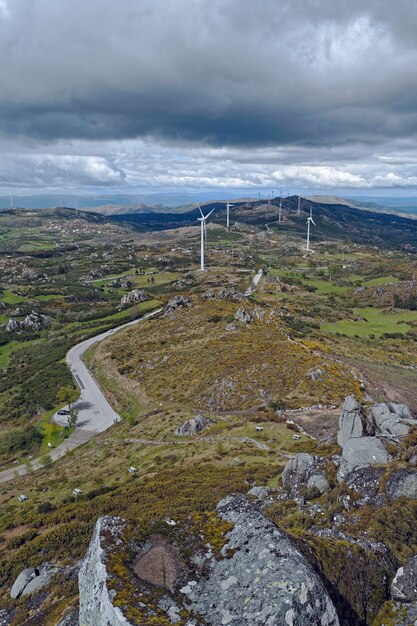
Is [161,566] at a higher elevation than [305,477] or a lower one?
higher

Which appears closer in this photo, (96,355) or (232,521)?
(232,521)

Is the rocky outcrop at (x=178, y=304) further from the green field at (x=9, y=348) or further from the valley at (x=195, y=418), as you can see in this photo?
the green field at (x=9, y=348)

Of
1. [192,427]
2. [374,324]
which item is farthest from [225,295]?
[192,427]

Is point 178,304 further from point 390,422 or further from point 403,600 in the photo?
point 403,600

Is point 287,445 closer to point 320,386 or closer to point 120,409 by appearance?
point 320,386

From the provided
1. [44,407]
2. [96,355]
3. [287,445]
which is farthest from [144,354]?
[287,445]

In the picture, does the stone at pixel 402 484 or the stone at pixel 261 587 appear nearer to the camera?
the stone at pixel 261 587

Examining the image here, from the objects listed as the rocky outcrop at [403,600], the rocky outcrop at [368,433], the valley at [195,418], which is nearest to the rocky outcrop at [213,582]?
the valley at [195,418]
